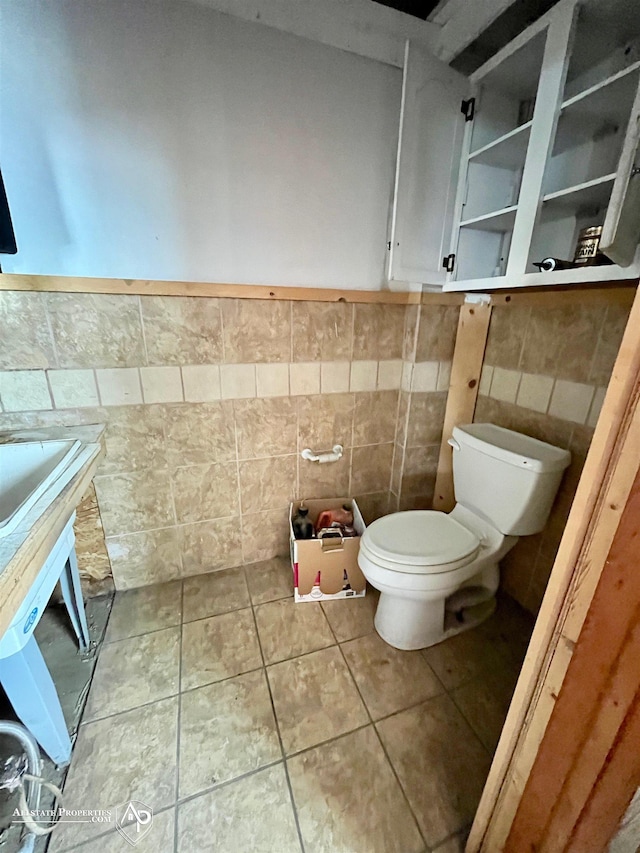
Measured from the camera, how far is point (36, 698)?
0.88 m

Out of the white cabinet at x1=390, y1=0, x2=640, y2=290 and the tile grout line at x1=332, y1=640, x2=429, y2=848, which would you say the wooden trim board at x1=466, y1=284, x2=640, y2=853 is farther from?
the white cabinet at x1=390, y1=0, x2=640, y2=290

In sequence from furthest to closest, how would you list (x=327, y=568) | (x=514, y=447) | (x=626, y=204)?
1. (x=327, y=568)
2. (x=514, y=447)
3. (x=626, y=204)

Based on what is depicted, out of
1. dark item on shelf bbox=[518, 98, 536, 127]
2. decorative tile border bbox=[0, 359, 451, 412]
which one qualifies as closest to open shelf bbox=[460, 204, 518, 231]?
dark item on shelf bbox=[518, 98, 536, 127]

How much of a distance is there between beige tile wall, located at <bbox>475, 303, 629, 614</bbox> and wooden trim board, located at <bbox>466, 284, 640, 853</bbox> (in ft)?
2.73

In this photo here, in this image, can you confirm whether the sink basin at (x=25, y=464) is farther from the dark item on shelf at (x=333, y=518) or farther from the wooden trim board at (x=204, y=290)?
the dark item on shelf at (x=333, y=518)

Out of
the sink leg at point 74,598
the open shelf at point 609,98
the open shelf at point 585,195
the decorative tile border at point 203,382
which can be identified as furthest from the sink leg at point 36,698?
the open shelf at point 609,98

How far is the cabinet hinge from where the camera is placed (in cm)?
126

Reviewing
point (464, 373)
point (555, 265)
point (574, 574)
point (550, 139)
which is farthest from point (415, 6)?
point (574, 574)

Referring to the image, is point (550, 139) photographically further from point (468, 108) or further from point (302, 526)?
point (302, 526)

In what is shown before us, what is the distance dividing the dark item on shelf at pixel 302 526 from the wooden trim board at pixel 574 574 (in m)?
0.96

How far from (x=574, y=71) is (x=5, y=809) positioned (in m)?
2.67

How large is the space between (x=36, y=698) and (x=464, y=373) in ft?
5.97

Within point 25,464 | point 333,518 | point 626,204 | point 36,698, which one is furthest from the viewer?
point 333,518

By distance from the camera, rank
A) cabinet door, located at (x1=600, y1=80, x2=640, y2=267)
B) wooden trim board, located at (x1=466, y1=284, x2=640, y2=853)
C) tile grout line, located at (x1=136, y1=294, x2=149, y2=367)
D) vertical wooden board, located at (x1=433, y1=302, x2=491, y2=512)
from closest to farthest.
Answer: wooden trim board, located at (x1=466, y1=284, x2=640, y2=853)
cabinet door, located at (x1=600, y1=80, x2=640, y2=267)
tile grout line, located at (x1=136, y1=294, x2=149, y2=367)
vertical wooden board, located at (x1=433, y1=302, x2=491, y2=512)
